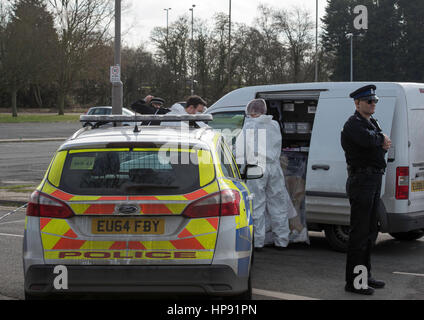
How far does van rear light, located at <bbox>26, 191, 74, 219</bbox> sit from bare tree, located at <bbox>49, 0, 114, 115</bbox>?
50865 mm

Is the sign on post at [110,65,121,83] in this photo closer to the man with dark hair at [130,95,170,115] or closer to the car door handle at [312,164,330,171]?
the man with dark hair at [130,95,170,115]

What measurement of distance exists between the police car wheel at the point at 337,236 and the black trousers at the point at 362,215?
5.92ft

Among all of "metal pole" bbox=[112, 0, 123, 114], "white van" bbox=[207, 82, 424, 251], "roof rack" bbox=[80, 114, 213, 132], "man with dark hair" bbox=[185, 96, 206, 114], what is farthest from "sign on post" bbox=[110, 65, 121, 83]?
"roof rack" bbox=[80, 114, 213, 132]

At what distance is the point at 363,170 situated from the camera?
18.9 feet

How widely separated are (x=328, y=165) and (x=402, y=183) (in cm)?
88

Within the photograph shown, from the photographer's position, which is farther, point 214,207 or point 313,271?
point 313,271

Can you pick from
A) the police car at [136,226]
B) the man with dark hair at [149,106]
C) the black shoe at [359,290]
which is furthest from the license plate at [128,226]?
the man with dark hair at [149,106]

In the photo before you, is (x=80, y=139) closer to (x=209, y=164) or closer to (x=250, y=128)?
(x=209, y=164)

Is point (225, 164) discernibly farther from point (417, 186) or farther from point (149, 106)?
point (149, 106)

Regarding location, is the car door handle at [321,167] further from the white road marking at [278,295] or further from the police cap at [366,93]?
the white road marking at [278,295]

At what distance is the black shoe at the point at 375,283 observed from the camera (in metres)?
5.99

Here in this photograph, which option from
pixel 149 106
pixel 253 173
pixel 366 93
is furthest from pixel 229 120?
pixel 366 93

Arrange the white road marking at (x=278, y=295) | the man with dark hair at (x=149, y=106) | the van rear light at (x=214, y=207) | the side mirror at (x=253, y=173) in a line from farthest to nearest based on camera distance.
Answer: the man with dark hair at (x=149, y=106) < the side mirror at (x=253, y=173) < the white road marking at (x=278, y=295) < the van rear light at (x=214, y=207)
